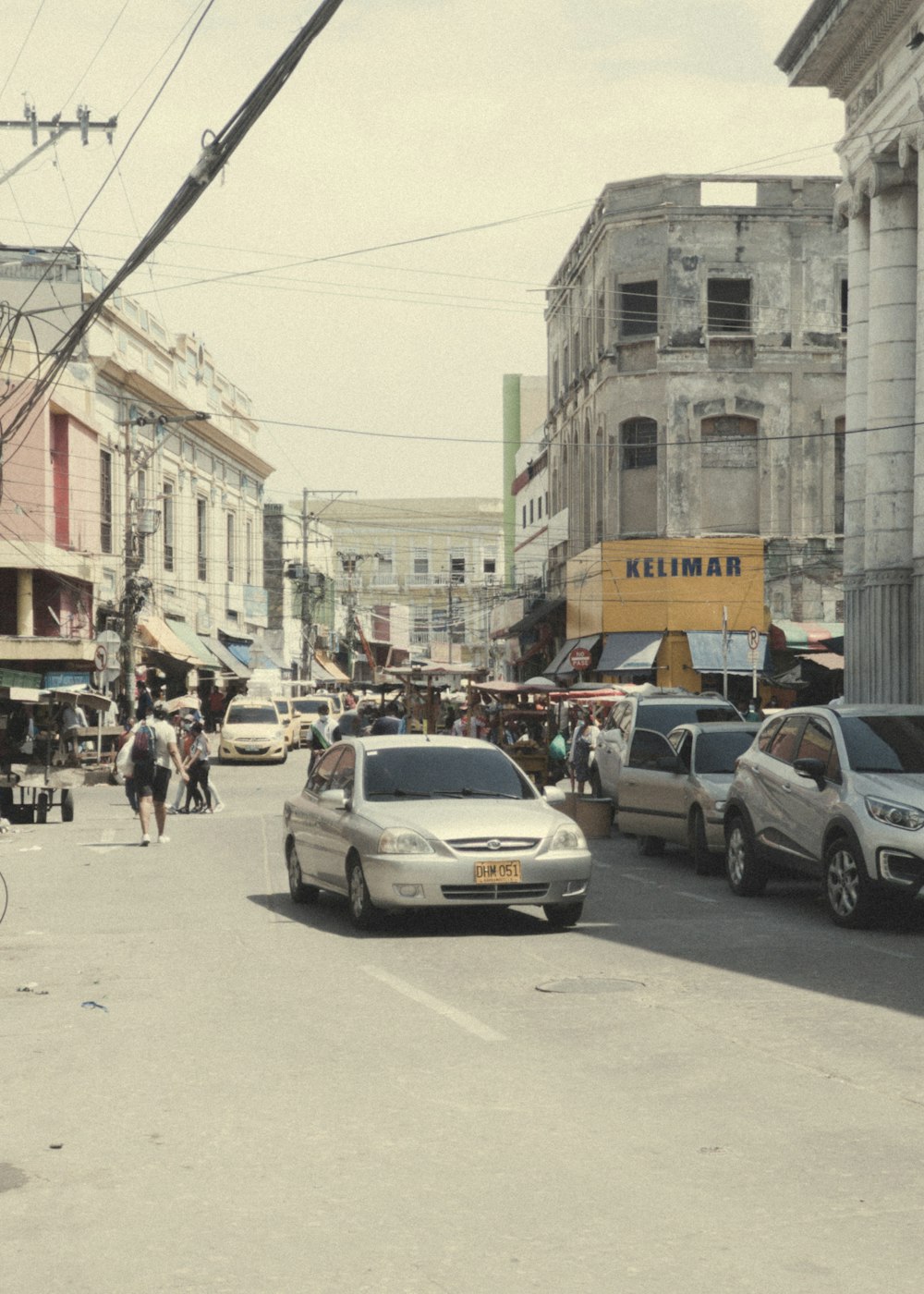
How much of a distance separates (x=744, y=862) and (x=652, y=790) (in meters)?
4.65

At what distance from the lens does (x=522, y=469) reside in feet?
251

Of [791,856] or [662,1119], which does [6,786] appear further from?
[662,1119]

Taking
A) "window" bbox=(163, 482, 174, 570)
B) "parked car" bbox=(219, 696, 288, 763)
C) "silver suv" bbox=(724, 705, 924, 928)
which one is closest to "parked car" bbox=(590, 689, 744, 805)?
"silver suv" bbox=(724, 705, 924, 928)

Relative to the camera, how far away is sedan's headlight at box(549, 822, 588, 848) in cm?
1390

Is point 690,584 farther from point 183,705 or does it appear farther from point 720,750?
point 720,750

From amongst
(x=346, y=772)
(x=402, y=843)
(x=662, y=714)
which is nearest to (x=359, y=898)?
(x=402, y=843)

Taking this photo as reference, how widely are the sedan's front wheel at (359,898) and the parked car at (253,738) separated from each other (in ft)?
120

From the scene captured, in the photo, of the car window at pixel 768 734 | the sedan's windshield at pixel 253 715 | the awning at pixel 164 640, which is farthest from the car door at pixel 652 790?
the awning at pixel 164 640

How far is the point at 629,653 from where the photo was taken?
159ft

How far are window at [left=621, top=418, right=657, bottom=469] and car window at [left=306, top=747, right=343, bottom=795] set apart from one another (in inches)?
1343

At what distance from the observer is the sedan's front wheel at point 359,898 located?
13.8 metres

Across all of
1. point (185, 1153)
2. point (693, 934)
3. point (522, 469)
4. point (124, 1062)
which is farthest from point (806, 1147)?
point (522, 469)

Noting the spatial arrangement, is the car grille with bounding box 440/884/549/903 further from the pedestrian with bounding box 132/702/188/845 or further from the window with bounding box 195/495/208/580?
the window with bounding box 195/495/208/580

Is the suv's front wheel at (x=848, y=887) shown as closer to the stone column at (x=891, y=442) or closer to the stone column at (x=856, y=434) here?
the stone column at (x=891, y=442)
